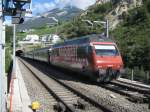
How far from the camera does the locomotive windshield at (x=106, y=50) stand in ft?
87.7

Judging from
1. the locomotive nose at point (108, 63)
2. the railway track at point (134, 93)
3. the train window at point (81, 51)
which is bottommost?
the railway track at point (134, 93)

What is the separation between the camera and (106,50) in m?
27.2

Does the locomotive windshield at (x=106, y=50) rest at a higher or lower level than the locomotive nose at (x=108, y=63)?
higher

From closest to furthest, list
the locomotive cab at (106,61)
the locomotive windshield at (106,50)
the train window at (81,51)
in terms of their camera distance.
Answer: the locomotive cab at (106,61)
the locomotive windshield at (106,50)
the train window at (81,51)

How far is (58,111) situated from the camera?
16375 millimetres

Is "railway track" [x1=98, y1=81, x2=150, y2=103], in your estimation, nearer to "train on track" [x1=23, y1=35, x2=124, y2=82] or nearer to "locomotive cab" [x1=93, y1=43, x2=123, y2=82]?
"locomotive cab" [x1=93, y1=43, x2=123, y2=82]

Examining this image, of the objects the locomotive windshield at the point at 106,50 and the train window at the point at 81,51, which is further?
the train window at the point at 81,51

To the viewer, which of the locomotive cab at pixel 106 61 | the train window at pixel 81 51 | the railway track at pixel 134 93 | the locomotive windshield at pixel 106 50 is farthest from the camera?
the train window at pixel 81 51

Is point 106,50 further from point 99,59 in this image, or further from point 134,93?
point 134,93

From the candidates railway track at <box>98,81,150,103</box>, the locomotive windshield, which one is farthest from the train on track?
railway track at <box>98,81,150,103</box>

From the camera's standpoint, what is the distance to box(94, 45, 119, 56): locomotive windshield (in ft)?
87.7

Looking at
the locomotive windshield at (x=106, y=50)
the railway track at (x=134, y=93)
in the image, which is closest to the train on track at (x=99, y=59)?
the locomotive windshield at (x=106, y=50)

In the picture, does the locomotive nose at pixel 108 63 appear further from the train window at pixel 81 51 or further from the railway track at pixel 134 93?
the train window at pixel 81 51

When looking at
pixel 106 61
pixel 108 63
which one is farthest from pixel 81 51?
pixel 108 63
